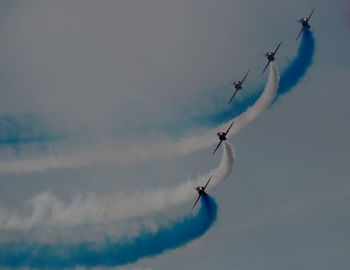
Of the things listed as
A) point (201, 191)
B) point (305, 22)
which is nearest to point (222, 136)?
point (201, 191)

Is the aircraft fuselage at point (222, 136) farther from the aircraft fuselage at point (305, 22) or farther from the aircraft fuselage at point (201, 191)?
the aircraft fuselage at point (305, 22)

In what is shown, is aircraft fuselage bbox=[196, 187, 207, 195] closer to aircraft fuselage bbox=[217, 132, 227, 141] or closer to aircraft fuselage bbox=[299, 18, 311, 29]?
aircraft fuselage bbox=[217, 132, 227, 141]

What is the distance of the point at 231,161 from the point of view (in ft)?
328

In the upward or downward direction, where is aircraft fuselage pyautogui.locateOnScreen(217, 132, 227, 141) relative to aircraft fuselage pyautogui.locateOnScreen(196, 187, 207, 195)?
upward

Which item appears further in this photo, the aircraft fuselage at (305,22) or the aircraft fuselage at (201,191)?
the aircraft fuselage at (305,22)

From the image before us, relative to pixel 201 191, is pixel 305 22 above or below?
above

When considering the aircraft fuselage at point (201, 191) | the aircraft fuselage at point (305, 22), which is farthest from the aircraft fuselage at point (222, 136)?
the aircraft fuselage at point (305, 22)

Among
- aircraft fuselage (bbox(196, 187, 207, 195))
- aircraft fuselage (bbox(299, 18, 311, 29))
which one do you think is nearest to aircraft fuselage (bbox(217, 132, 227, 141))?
aircraft fuselage (bbox(196, 187, 207, 195))

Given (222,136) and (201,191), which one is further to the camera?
(222,136)

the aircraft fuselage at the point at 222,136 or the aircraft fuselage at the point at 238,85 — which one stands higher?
the aircraft fuselage at the point at 238,85

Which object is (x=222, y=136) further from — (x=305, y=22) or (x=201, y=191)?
(x=305, y=22)

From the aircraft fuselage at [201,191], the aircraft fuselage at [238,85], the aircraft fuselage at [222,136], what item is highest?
the aircraft fuselage at [238,85]

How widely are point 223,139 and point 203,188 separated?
11713 mm

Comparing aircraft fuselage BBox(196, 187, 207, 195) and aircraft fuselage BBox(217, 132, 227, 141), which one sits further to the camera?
aircraft fuselage BBox(217, 132, 227, 141)
